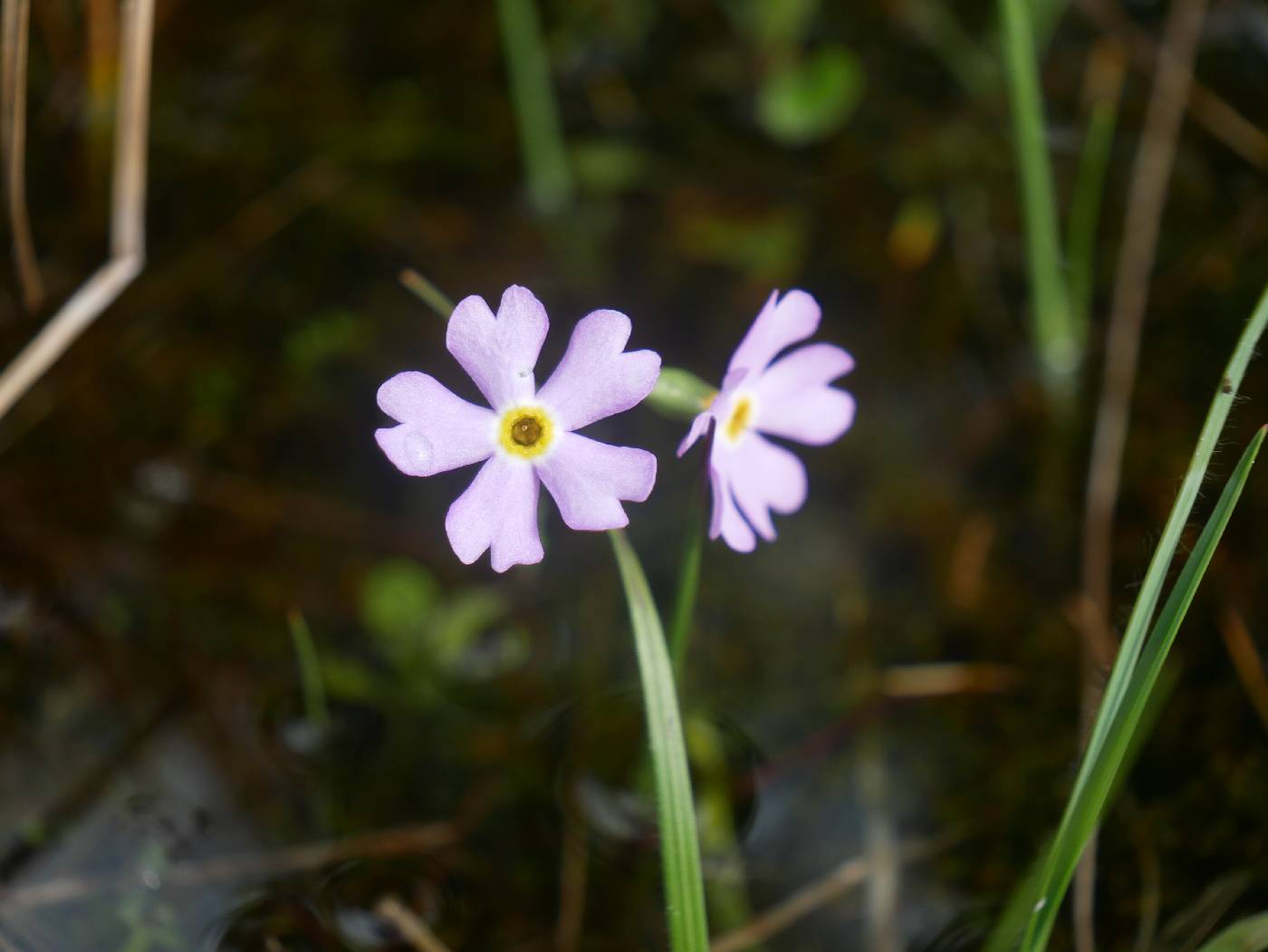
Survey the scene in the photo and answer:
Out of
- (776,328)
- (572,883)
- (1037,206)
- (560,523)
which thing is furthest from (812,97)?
(572,883)

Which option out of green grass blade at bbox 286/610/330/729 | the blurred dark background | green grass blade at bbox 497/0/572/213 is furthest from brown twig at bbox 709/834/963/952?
green grass blade at bbox 497/0/572/213

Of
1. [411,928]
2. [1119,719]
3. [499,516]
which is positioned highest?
[499,516]

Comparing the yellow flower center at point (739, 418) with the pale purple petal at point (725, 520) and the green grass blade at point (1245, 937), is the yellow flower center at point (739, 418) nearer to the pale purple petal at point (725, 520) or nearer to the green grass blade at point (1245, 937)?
the pale purple petal at point (725, 520)

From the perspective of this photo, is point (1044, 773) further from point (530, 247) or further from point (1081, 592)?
point (530, 247)

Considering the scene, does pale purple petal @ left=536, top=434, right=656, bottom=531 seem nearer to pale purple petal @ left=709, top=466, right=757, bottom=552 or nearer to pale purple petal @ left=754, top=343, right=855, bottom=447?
pale purple petal @ left=709, top=466, right=757, bottom=552

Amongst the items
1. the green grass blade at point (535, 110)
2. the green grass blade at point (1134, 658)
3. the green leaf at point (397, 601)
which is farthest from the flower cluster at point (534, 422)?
the green grass blade at point (535, 110)

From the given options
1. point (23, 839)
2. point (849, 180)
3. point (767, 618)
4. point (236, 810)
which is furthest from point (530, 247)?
point (23, 839)

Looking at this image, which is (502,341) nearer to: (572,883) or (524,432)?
(524,432)
